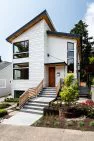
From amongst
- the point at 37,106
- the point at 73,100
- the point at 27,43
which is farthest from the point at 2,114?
the point at 27,43

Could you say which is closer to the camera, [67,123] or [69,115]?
[67,123]

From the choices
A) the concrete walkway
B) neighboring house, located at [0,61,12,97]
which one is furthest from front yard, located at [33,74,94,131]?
neighboring house, located at [0,61,12,97]

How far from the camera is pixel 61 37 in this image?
2323 cm

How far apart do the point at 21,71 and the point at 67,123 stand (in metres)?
14.1

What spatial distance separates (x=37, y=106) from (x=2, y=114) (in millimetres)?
3243

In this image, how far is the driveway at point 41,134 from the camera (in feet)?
32.1

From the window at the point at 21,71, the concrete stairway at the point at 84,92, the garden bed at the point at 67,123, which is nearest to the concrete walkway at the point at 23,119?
the garden bed at the point at 67,123

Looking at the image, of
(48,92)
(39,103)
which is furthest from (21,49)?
(39,103)

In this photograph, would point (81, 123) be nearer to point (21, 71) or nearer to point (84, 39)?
point (21, 71)

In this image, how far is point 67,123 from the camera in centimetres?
1201

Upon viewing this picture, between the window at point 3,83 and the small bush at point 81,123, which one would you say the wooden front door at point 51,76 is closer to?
the window at point 3,83

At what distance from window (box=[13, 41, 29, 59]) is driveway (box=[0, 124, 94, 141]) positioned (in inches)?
555

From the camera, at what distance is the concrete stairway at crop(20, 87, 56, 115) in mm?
16312

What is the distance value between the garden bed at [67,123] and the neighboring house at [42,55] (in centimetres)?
1014
